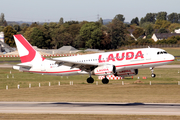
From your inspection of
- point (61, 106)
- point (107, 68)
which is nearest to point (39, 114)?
point (61, 106)

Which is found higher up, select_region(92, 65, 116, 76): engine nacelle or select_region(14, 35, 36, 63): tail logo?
select_region(14, 35, 36, 63): tail logo

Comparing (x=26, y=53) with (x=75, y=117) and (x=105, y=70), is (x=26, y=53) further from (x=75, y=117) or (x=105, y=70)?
(x=75, y=117)

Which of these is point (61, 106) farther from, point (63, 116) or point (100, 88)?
point (100, 88)

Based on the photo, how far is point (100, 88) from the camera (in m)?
62.9

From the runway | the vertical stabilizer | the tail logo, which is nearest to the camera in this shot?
the runway

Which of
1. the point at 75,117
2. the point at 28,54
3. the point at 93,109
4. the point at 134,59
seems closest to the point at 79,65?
the point at 134,59

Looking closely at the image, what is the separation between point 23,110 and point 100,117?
33.8ft

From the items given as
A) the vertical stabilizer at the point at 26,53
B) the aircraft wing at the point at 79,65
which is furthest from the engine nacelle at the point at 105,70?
the vertical stabilizer at the point at 26,53

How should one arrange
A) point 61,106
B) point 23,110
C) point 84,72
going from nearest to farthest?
point 23,110, point 61,106, point 84,72

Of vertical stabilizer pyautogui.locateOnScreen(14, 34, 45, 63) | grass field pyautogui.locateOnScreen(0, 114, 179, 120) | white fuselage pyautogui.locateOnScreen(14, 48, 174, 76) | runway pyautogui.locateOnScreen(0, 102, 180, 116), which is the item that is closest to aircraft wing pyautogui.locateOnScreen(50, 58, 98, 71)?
white fuselage pyautogui.locateOnScreen(14, 48, 174, 76)

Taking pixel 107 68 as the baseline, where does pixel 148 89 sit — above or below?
below

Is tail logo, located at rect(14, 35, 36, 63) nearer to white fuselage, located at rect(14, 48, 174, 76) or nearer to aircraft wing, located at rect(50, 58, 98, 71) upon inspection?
aircraft wing, located at rect(50, 58, 98, 71)

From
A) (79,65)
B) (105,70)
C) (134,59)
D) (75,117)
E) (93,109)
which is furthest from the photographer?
(79,65)

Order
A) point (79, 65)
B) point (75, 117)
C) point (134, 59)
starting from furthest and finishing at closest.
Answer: point (79, 65) → point (134, 59) → point (75, 117)
